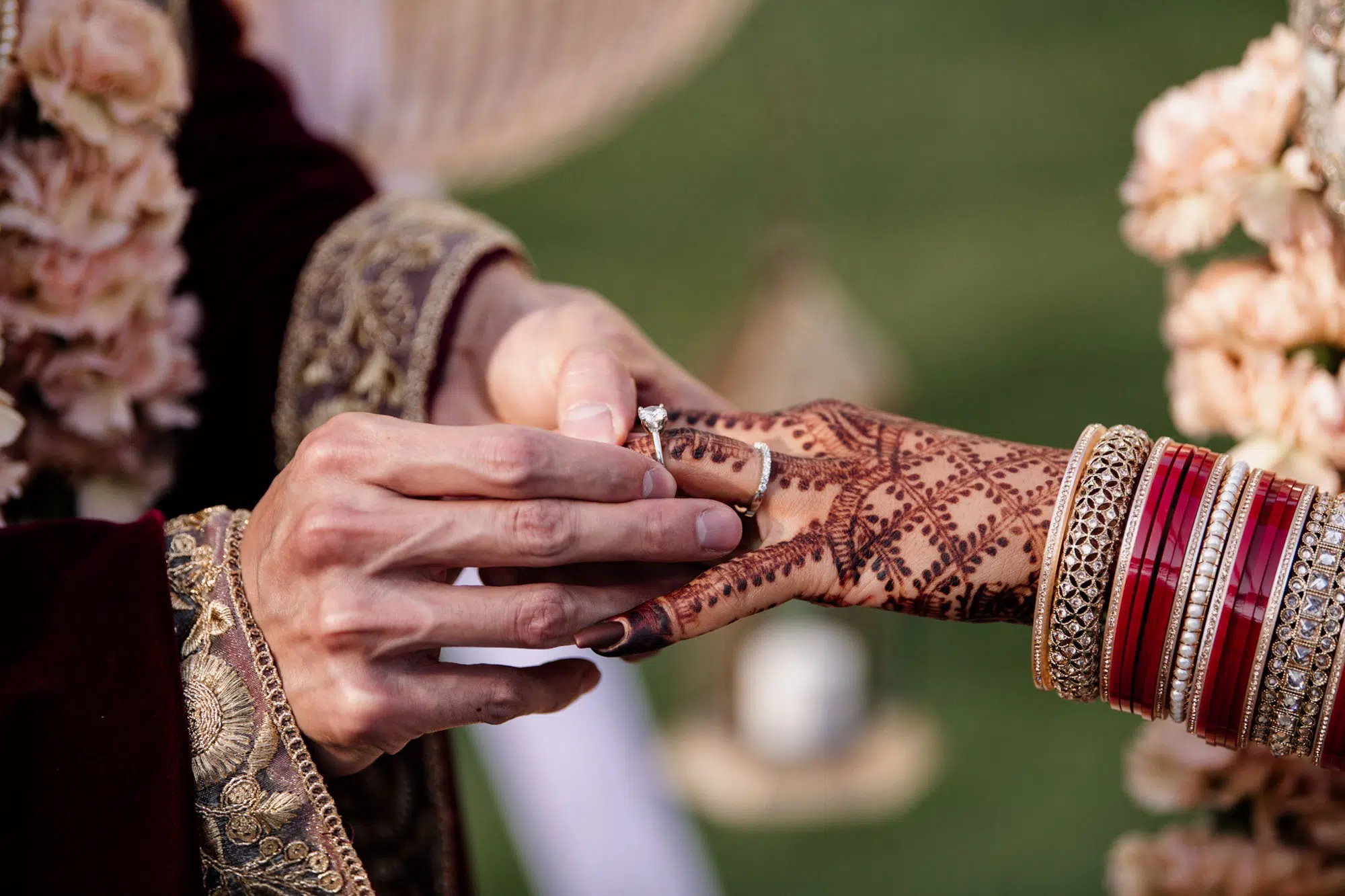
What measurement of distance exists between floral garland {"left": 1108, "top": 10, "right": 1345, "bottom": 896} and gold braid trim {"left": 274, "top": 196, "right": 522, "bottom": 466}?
25.2 inches

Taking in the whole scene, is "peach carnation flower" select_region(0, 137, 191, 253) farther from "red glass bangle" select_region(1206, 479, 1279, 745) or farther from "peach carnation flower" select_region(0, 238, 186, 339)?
"red glass bangle" select_region(1206, 479, 1279, 745)

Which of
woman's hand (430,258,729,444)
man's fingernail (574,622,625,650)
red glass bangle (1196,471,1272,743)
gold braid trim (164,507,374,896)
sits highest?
woman's hand (430,258,729,444)

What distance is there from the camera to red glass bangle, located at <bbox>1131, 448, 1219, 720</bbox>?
0.84 m

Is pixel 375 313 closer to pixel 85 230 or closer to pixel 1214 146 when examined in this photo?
pixel 85 230

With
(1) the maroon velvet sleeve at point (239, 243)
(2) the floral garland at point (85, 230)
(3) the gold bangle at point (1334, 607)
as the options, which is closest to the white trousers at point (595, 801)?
(1) the maroon velvet sleeve at point (239, 243)

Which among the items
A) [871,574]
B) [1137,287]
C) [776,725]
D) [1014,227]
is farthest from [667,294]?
[871,574]

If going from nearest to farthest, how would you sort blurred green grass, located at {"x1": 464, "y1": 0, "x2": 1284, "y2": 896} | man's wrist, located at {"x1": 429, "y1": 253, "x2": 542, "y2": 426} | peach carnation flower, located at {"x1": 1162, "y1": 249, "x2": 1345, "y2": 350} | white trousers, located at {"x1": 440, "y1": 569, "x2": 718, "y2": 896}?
peach carnation flower, located at {"x1": 1162, "y1": 249, "x2": 1345, "y2": 350} → man's wrist, located at {"x1": 429, "y1": 253, "x2": 542, "y2": 426} → white trousers, located at {"x1": 440, "y1": 569, "x2": 718, "y2": 896} → blurred green grass, located at {"x1": 464, "y1": 0, "x2": 1284, "y2": 896}

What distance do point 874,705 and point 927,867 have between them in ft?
1.37

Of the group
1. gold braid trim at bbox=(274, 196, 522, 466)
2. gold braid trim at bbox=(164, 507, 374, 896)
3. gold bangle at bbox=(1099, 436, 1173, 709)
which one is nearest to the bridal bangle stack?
gold bangle at bbox=(1099, 436, 1173, 709)

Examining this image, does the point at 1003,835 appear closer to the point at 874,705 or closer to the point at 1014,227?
the point at 874,705

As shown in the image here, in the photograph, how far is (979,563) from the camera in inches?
35.8

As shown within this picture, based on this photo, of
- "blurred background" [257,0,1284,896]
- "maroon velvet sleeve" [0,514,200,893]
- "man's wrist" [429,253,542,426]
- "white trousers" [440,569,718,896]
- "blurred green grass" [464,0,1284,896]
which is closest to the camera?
"maroon velvet sleeve" [0,514,200,893]

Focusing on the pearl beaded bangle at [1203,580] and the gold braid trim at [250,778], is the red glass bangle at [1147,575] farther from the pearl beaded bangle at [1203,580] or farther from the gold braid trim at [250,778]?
the gold braid trim at [250,778]

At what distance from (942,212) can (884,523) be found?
134 inches
